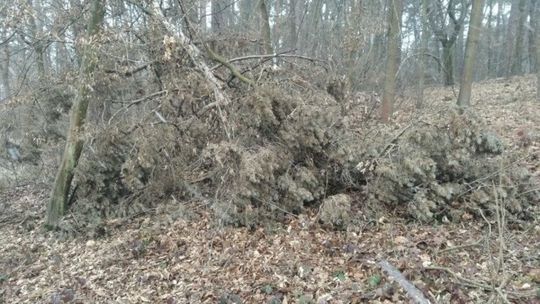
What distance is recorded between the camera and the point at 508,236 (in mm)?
4574

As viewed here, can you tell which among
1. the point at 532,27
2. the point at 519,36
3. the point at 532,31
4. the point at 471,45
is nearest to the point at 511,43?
the point at 519,36

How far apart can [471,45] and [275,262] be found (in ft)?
24.6

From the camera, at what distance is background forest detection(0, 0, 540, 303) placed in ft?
14.8

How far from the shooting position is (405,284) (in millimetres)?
3980

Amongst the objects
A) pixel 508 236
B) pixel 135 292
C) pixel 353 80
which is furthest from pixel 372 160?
pixel 353 80

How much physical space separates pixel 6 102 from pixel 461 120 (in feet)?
23.2

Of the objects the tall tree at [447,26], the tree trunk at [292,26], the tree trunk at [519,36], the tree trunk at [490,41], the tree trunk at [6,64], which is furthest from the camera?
the tree trunk at [490,41]

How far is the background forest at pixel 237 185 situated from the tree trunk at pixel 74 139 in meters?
0.02

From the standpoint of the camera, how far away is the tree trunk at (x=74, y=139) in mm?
6457

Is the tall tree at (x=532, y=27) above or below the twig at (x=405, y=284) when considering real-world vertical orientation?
above

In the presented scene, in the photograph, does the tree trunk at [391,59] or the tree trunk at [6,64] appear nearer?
the tree trunk at [6,64]

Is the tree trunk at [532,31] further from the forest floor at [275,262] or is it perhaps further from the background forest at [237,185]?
the forest floor at [275,262]

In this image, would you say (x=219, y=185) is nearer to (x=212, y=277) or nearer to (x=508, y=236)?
(x=212, y=277)

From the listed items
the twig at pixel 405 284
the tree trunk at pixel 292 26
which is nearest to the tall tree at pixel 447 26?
the tree trunk at pixel 292 26
